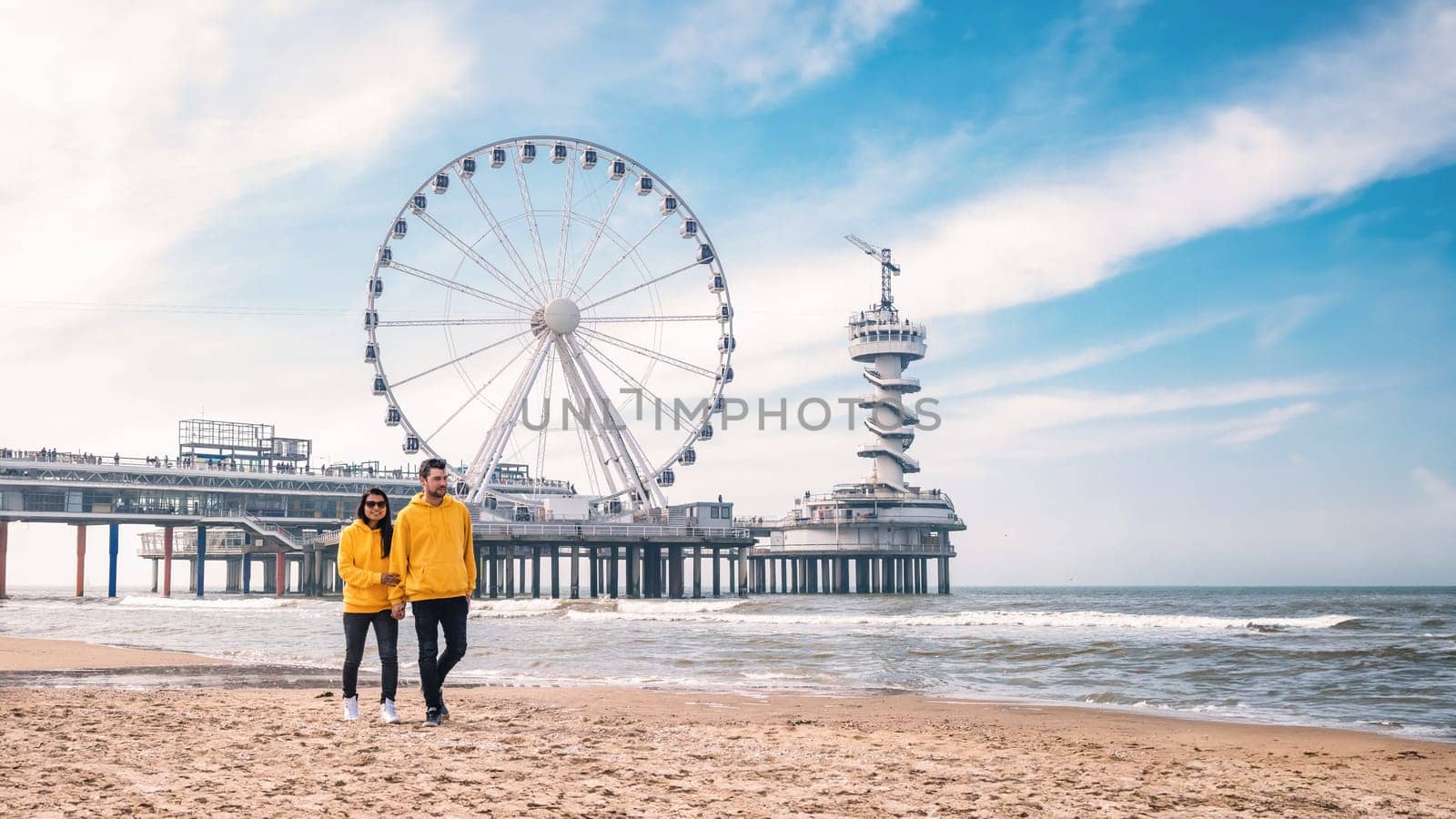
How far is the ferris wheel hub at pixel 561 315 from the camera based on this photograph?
49375 millimetres

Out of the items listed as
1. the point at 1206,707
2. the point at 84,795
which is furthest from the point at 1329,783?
the point at 84,795

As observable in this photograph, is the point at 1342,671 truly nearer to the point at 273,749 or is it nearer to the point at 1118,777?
the point at 1118,777

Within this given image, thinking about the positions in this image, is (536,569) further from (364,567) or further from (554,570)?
(364,567)

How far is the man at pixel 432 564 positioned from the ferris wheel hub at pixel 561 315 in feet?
135

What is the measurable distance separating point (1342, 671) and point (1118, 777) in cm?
1209

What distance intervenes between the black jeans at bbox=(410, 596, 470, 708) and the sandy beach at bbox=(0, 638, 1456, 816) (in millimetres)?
314

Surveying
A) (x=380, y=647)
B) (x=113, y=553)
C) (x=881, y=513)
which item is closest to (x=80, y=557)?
(x=113, y=553)

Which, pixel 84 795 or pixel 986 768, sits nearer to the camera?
pixel 84 795

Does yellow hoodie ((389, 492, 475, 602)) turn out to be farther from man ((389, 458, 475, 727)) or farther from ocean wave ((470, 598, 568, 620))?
ocean wave ((470, 598, 568, 620))

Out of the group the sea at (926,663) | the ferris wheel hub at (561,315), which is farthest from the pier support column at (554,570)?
the sea at (926,663)

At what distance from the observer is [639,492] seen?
56.8 m

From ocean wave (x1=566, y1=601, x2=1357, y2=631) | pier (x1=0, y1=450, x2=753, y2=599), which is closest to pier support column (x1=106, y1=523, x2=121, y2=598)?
pier (x1=0, y1=450, x2=753, y2=599)

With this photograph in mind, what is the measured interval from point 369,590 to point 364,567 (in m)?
0.18

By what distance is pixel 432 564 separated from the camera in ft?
28.1
